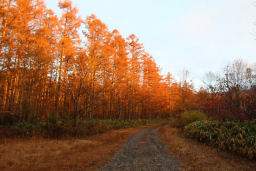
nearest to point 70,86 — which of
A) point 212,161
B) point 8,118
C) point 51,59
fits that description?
point 51,59

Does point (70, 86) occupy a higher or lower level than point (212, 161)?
higher

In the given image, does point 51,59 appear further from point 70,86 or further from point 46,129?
point 46,129

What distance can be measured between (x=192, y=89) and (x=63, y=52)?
2025cm

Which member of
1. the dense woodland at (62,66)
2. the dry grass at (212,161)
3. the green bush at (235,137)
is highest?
the dense woodland at (62,66)

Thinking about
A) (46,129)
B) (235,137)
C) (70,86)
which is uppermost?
(70,86)

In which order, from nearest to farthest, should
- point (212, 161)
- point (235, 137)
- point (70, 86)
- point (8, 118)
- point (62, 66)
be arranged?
point (212, 161) → point (235, 137) → point (8, 118) → point (70, 86) → point (62, 66)

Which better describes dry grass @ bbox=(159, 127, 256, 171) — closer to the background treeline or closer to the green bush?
the green bush

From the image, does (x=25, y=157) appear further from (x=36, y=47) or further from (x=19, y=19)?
(x=19, y=19)

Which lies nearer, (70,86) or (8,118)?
(8,118)

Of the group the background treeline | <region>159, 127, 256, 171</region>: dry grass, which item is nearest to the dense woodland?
the background treeline

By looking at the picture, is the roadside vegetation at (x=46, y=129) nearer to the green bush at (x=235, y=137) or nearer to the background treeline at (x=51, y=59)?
the background treeline at (x=51, y=59)

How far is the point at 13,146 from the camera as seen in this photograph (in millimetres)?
6375

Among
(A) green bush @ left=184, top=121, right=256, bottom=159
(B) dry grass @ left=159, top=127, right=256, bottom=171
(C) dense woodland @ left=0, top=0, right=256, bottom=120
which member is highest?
(C) dense woodland @ left=0, top=0, right=256, bottom=120

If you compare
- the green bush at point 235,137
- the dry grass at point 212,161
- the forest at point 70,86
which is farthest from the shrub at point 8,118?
the green bush at point 235,137
